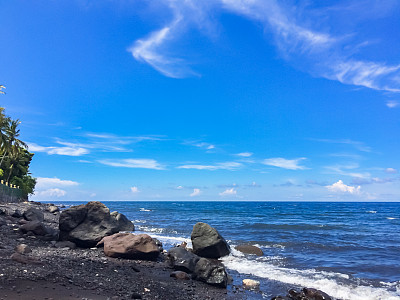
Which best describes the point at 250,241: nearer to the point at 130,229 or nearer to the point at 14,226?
the point at 130,229

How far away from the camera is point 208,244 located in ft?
57.2

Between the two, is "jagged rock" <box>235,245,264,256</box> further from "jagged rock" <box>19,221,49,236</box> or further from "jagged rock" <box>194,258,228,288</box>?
"jagged rock" <box>19,221,49,236</box>

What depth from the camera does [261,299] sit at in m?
10.6

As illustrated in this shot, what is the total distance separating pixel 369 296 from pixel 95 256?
40.4 feet

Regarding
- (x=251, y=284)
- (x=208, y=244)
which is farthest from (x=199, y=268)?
(x=208, y=244)

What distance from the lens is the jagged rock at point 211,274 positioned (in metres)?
11.6

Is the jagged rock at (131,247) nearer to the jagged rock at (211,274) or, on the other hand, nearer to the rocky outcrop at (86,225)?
the rocky outcrop at (86,225)

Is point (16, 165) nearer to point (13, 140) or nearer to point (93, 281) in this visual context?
point (13, 140)

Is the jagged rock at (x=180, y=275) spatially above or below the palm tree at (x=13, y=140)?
below

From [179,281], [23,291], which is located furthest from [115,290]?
[179,281]

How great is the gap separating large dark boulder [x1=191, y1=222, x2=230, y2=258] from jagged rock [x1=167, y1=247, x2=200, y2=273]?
3.59 m

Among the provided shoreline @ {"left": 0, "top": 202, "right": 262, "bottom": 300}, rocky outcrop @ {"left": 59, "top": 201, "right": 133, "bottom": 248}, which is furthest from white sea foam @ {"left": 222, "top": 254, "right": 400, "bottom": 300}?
rocky outcrop @ {"left": 59, "top": 201, "right": 133, "bottom": 248}

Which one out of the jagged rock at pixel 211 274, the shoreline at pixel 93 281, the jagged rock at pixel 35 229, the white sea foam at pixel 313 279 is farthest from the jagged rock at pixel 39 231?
the white sea foam at pixel 313 279

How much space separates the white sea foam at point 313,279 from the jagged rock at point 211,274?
9.48ft
